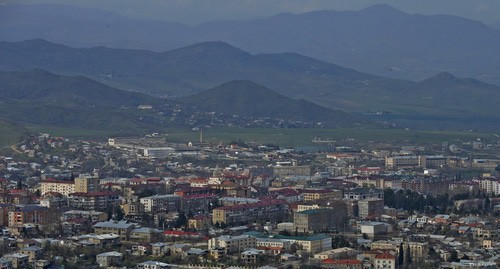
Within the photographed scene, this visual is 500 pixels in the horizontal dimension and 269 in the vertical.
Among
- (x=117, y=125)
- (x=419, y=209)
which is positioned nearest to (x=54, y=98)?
(x=117, y=125)

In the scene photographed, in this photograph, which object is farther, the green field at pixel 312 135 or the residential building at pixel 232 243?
the green field at pixel 312 135

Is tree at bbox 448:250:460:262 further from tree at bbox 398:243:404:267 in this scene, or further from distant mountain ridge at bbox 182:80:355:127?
distant mountain ridge at bbox 182:80:355:127

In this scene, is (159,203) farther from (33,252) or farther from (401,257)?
(401,257)

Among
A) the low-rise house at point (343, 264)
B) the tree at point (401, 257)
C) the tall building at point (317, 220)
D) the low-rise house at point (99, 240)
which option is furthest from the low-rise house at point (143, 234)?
the tree at point (401, 257)

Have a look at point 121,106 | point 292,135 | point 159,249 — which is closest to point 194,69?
point 121,106

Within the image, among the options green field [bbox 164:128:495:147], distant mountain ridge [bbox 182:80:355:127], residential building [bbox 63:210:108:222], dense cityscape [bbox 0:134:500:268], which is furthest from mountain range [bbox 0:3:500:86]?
residential building [bbox 63:210:108:222]

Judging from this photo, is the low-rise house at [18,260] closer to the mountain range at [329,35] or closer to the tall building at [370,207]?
the tall building at [370,207]

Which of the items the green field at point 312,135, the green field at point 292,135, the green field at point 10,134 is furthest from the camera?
the green field at point 312,135
